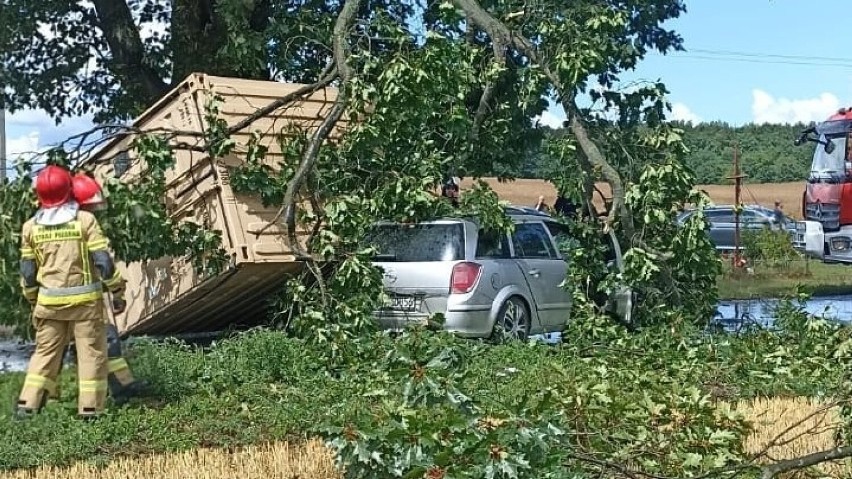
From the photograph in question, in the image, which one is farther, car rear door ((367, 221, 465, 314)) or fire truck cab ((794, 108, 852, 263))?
fire truck cab ((794, 108, 852, 263))

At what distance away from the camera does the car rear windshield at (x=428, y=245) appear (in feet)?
42.5

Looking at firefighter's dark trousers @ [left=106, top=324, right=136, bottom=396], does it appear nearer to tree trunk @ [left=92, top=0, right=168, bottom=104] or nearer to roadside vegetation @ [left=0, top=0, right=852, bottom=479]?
roadside vegetation @ [left=0, top=0, right=852, bottom=479]

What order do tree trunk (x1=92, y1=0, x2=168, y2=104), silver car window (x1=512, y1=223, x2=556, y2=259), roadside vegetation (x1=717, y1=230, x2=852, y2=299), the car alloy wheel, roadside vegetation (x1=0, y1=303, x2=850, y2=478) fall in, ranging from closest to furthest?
1. roadside vegetation (x1=0, y1=303, x2=850, y2=478)
2. the car alloy wheel
3. silver car window (x1=512, y1=223, x2=556, y2=259)
4. tree trunk (x1=92, y1=0, x2=168, y2=104)
5. roadside vegetation (x1=717, y1=230, x2=852, y2=299)

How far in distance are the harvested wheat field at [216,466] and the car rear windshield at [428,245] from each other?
5.42 m

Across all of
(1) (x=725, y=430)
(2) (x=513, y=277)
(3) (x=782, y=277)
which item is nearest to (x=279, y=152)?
(2) (x=513, y=277)

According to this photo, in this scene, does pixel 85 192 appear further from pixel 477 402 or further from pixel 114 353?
pixel 477 402

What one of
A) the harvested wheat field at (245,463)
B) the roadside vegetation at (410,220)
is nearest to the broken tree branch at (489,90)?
the roadside vegetation at (410,220)

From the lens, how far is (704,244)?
39.4ft

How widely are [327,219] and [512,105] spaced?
155 inches

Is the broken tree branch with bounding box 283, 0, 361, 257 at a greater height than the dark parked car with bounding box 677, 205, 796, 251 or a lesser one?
greater

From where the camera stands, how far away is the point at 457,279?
1285 cm

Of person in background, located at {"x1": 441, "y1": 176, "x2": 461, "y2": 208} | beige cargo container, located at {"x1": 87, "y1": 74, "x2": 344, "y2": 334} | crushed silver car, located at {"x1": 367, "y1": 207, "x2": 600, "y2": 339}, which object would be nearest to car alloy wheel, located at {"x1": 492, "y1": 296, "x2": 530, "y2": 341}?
crushed silver car, located at {"x1": 367, "y1": 207, "x2": 600, "y2": 339}

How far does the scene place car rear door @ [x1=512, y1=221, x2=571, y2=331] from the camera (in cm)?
1381

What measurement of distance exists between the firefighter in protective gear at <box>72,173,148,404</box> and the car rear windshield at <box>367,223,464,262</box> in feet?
12.7
